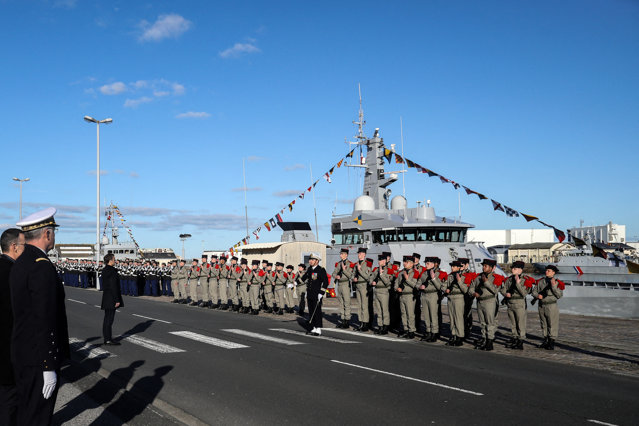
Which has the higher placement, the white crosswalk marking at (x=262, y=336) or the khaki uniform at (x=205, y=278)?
the khaki uniform at (x=205, y=278)

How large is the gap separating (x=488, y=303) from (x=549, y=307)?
1.31 meters

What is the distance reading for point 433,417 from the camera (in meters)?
5.99

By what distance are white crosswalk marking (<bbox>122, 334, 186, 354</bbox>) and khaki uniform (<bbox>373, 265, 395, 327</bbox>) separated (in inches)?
228

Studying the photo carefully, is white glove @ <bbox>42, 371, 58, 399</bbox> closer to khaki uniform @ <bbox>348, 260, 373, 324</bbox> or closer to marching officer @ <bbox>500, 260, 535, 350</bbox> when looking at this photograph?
marching officer @ <bbox>500, 260, 535, 350</bbox>

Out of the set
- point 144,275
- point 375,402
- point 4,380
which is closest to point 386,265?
point 375,402

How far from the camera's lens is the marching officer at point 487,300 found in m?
11.4

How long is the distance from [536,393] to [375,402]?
7.80 feet

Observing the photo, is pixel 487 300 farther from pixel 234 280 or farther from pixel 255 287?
pixel 234 280

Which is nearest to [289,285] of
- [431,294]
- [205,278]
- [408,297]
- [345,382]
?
[205,278]

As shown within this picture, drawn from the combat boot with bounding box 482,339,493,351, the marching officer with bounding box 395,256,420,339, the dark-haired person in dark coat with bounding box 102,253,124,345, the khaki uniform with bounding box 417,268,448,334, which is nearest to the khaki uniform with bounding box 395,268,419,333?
the marching officer with bounding box 395,256,420,339

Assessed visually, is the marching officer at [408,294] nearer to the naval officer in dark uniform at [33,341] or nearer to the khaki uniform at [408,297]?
the khaki uniform at [408,297]

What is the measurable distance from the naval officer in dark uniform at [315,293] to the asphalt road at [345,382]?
0.56 metres

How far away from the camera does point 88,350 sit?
10.5 metres

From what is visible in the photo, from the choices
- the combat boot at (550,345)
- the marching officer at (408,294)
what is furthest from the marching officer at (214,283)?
the combat boot at (550,345)
